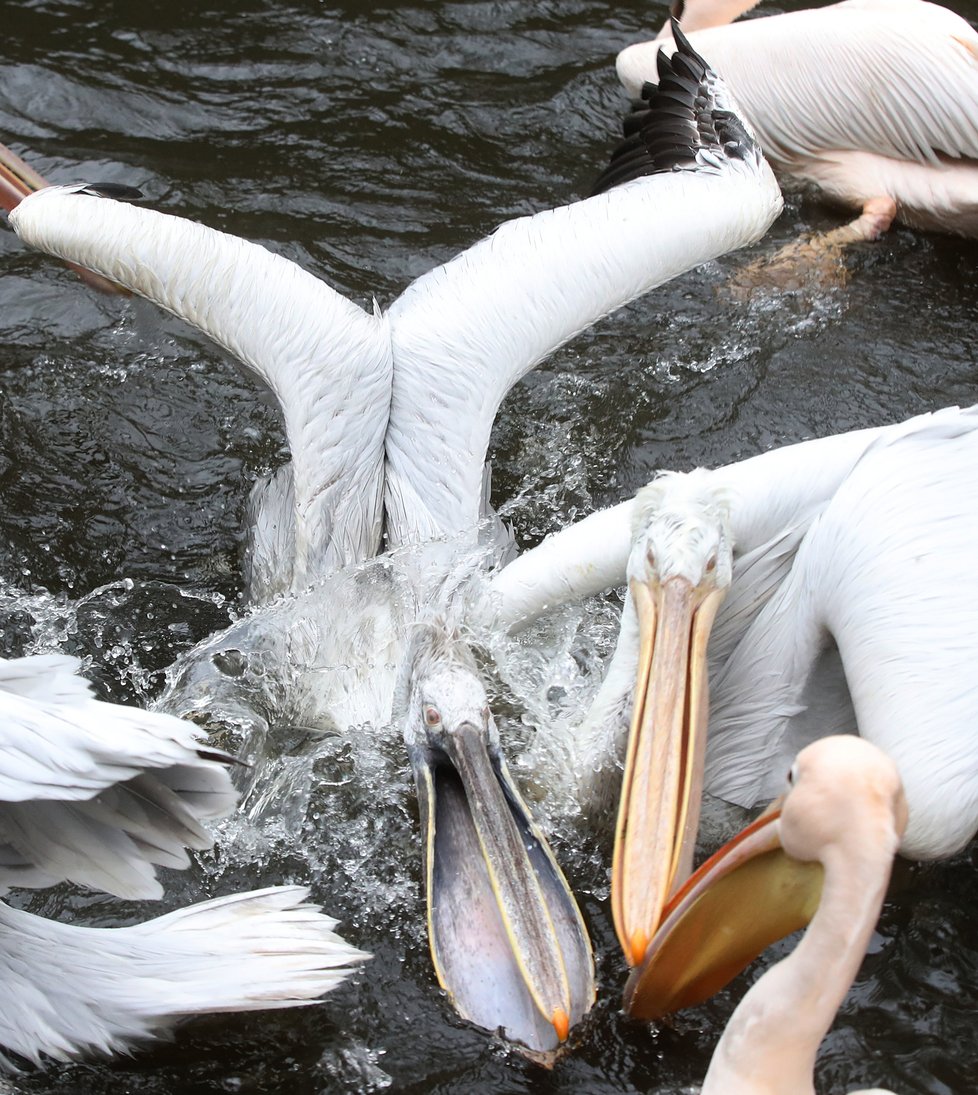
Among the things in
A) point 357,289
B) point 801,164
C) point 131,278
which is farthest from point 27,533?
point 801,164

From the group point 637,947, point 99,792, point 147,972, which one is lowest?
point 147,972

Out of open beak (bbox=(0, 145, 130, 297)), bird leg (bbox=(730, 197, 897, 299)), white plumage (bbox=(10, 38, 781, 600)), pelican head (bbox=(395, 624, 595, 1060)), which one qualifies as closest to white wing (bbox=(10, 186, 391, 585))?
white plumage (bbox=(10, 38, 781, 600))

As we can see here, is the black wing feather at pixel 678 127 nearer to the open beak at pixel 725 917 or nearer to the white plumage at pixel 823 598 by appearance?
the white plumage at pixel 823 598

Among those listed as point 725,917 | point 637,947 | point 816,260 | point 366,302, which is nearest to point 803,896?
point 725,917

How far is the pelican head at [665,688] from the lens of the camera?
2.29 m

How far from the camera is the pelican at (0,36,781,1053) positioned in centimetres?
322

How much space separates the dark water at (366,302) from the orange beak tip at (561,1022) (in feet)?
0.66

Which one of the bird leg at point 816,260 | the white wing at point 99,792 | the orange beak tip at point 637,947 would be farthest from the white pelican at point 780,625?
the bird leg at point 816,260

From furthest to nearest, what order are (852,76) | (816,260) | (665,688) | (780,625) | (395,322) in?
(852,76) → (816,260) → (395,322) → (780,625) → (665,688)

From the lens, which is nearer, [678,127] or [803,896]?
[803,896]

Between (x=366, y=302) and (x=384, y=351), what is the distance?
116 cm

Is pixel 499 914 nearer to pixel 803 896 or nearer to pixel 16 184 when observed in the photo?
pixel 803 896

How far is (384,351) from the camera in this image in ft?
11.0

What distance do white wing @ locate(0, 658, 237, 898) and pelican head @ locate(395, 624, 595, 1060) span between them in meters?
0.45
